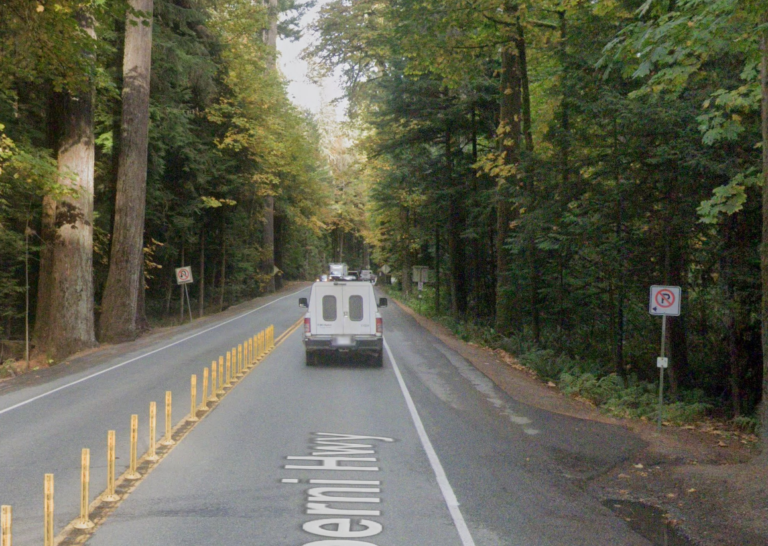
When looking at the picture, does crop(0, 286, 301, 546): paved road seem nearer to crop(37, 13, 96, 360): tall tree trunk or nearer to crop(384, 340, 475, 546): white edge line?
crop(37, 13, 96, 360): tall tree trunk

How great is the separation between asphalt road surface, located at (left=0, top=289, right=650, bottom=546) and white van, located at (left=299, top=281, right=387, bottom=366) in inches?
57.4

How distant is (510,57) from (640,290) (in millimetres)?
9449

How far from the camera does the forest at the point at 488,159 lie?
41.9 ft

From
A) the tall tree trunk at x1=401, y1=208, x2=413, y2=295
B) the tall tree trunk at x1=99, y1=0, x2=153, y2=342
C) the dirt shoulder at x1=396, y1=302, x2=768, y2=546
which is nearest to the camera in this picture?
the dirt shoulder at x1=396, y1=302, x2=768, y2=546

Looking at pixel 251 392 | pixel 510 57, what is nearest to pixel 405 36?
pixel 510 57

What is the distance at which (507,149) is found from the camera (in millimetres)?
22953

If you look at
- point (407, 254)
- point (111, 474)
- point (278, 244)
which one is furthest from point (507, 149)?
point (278, 244)

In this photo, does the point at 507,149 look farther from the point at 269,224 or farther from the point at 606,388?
the point at 269,224

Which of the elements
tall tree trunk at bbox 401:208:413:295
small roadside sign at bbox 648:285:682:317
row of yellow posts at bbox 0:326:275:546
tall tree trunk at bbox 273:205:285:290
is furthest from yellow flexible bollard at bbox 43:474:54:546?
tall tree trunk at bbox 273:205:285:290

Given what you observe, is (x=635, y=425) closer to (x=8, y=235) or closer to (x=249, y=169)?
(x=8, y=235)

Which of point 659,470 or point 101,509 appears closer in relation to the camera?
point 101,509

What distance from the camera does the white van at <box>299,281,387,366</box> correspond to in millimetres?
17641

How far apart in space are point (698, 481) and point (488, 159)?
15.6 m

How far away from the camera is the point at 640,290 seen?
1716 centimetres
